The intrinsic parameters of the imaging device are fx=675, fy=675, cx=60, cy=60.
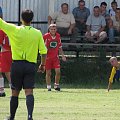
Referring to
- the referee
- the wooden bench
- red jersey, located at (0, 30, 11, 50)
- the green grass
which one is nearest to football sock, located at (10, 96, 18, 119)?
the referee

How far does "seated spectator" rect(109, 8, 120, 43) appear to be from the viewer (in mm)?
23453

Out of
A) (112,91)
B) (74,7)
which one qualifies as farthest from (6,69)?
(74,7)

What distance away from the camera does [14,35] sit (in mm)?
12227

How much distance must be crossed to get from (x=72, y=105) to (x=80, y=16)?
885 cm

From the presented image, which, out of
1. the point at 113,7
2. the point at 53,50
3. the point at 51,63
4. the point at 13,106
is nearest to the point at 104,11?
the point at 113,7

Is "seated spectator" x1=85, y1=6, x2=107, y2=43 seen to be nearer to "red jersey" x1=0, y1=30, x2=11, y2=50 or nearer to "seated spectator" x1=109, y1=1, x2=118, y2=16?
"seated spectator" x1=109, y1=1, x2=118, y2=16

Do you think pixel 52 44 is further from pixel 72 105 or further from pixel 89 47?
pixel 72 105

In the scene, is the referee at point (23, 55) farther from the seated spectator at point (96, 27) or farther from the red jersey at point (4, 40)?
the seated spectator at point (96, 27)

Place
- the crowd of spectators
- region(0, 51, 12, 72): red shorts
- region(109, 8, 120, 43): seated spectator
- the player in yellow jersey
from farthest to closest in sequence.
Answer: region(109, 8, 120, 43): seated spectator < the crowd of spectators < region(0, 51, 12, 72): red shorts < the player in yellow jersey

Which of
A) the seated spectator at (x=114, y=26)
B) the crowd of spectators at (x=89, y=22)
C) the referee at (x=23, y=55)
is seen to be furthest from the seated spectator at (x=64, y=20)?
the referee at (x=23, y=55)

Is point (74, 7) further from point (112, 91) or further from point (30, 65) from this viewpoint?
point (30, 65)

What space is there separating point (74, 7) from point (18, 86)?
1248 cm

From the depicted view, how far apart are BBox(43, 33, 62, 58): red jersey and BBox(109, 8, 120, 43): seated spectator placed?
12.2 feet

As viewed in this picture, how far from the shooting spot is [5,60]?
59.1 ft
